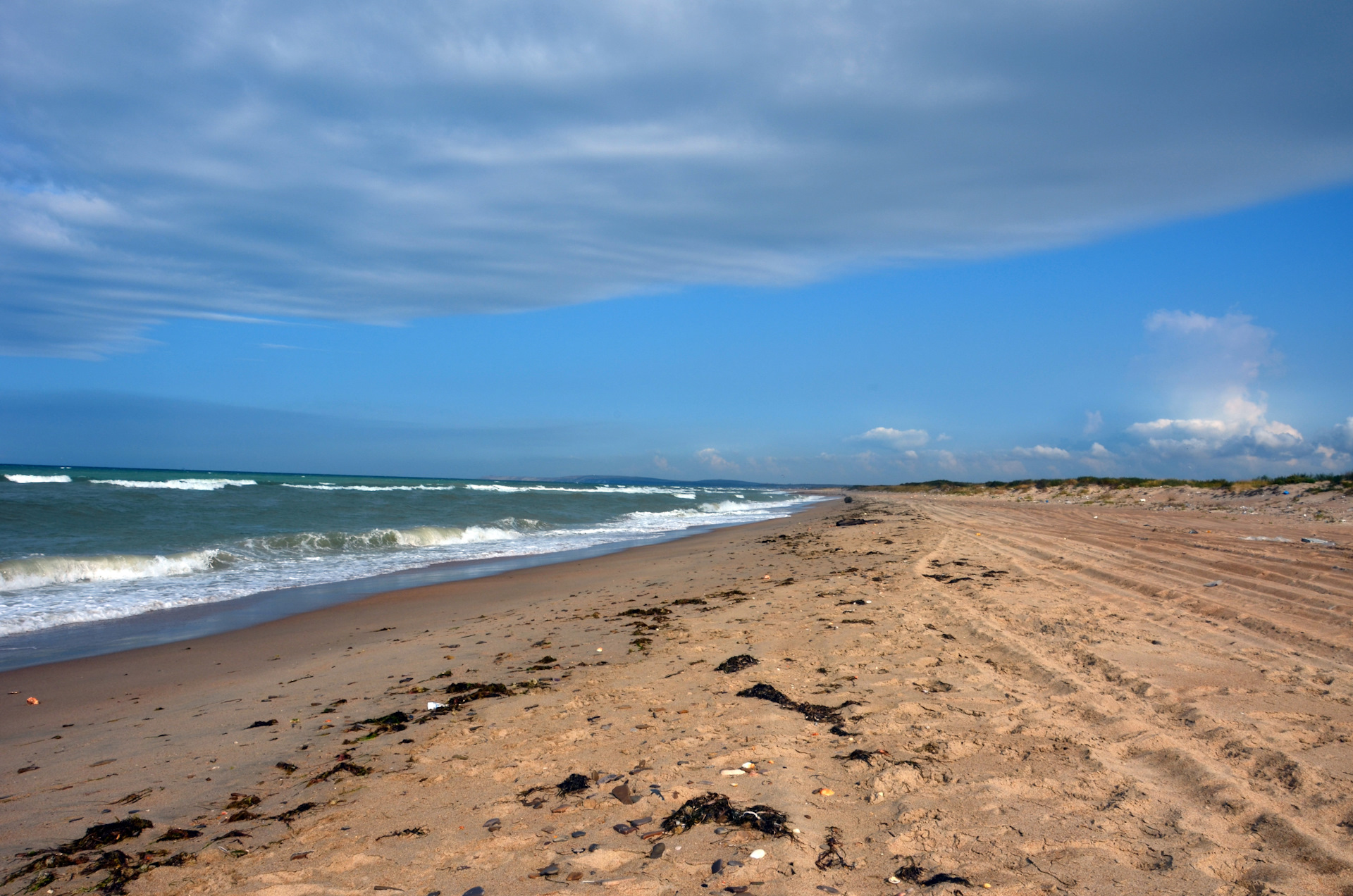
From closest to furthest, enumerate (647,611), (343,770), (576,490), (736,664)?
1. (343,770)
2. (736,664)
3. (647,611)
4. (576,490)

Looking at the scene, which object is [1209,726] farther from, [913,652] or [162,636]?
[162,636]

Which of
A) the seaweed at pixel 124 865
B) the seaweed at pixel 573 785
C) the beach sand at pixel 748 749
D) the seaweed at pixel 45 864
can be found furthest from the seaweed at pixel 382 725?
the seaweed at pixel 573 785

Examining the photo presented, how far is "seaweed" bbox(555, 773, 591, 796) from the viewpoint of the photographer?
136 inches

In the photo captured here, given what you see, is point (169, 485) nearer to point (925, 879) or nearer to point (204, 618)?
point (204, 618)

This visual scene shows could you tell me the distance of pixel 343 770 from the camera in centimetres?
397

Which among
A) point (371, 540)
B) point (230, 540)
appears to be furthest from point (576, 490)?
point (230, 540)

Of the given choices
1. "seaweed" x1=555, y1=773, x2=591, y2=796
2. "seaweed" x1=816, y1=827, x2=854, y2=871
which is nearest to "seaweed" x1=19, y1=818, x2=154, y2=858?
"seaweed" x1=555, y1=773, x2=591, y2=796

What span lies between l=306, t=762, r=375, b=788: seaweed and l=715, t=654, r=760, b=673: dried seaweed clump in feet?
8.53

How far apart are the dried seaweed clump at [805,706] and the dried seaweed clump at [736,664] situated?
49 cm

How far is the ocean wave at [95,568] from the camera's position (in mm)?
11312

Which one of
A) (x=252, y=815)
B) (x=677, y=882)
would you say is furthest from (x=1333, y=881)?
(x=252, y=815)

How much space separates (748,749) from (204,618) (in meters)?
8.91

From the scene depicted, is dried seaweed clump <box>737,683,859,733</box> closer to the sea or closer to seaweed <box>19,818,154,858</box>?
seaweed <box>19,818,154,858</box>

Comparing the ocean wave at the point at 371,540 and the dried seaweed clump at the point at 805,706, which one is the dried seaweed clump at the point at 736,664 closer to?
the dried seaweed clump at the point at 805,706
